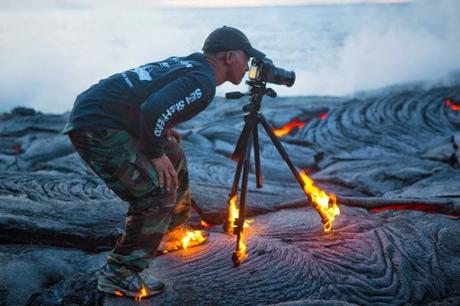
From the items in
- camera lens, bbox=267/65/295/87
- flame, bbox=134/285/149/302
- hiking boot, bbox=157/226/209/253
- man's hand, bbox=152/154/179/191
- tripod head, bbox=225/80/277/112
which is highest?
camera lens, bbox=267/65/295/87

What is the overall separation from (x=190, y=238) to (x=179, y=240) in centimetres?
11

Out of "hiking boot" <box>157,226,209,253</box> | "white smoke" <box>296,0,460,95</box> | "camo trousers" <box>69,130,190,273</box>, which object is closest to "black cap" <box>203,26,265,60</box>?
"camo trousers" <box>69,130,190,273</box>

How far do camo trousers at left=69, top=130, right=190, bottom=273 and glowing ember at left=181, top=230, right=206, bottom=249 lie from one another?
87cm

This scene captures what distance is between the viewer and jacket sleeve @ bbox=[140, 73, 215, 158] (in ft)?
9.79

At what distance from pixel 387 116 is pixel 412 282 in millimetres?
7405

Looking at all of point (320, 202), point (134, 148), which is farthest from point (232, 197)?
point (134, 148)

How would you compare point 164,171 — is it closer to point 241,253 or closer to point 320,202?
point 241,253

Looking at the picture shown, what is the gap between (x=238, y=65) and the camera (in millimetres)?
3662

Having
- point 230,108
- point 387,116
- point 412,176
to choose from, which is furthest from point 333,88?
point 412,176

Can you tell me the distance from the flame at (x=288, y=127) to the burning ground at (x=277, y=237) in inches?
83.9

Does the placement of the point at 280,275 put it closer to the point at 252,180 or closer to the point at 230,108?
the point at 252,180

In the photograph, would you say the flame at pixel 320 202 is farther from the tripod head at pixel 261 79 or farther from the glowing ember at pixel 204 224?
the glowing ember at pixel 204 224

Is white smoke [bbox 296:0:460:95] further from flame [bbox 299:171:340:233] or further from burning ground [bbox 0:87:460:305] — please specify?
flame [bbox 299:171:340:233]

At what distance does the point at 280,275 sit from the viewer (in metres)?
3.73
